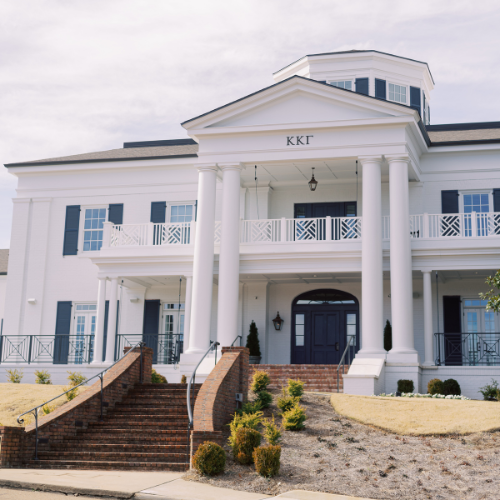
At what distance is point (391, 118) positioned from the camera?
21078mm

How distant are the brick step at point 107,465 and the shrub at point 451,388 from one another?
9.36m

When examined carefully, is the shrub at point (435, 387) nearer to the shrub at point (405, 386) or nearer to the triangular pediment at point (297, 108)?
the shrub at point (405, 386)

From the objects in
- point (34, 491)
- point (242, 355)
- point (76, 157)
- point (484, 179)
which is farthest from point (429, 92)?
point (34, 491)

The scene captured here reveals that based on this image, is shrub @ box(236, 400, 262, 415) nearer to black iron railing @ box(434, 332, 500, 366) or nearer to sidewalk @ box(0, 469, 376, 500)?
sidewalk @ box(0, 469, 376, 500)

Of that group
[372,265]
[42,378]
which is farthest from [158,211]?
[372,265]

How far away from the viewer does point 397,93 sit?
28375 millimetres

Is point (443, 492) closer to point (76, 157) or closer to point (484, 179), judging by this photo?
point (484, 179)

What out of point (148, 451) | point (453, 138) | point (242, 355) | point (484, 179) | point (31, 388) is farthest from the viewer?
point (453, 138)

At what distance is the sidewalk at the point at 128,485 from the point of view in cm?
1003

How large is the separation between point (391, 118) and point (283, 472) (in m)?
12.8

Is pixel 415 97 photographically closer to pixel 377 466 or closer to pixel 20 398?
pixel 20 398

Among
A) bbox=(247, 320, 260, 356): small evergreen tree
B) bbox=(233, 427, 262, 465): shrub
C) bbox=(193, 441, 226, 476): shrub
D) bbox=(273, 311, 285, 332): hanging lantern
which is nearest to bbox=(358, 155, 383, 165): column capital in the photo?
bbox=(273, 311, 285, 332): hanging lantern

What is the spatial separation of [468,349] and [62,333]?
14.1 m

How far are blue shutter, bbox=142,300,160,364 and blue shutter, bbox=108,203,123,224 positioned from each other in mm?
3197
